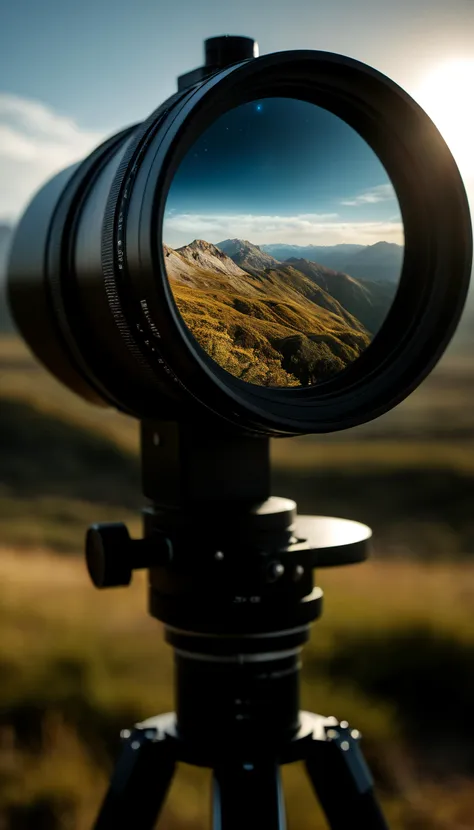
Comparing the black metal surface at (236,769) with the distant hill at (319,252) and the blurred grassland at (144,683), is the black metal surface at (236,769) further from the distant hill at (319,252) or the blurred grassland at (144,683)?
the blurred grassland at (144,683)

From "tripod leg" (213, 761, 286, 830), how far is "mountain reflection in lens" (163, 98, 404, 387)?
291mm

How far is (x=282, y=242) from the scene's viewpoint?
756 millimetres

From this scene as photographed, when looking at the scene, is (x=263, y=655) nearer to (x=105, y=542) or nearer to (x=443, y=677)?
(x=105, y=542)

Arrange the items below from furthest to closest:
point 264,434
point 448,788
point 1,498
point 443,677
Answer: point 1,498 < point 443,677 < point 448,788 < point 264,434

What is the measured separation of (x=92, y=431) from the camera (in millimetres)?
2066

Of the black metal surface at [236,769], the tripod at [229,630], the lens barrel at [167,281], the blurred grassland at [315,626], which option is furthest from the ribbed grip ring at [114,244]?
the blurred grassland at [315,626]

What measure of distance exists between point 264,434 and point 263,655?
0.18m

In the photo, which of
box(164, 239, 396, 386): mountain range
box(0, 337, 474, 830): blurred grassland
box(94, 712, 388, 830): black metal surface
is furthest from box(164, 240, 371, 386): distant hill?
box(0, 337, 474, 830): blurred grassland

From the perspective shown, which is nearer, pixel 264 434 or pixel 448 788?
pixel 264 434

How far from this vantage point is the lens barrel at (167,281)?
65 centimetres

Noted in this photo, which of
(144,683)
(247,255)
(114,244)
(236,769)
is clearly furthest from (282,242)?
(144,683)

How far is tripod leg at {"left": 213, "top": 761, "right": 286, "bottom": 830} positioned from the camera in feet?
2.47

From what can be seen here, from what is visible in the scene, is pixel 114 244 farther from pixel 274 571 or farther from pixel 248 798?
pixel 248 798

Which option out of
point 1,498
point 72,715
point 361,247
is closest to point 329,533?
point 361,247
